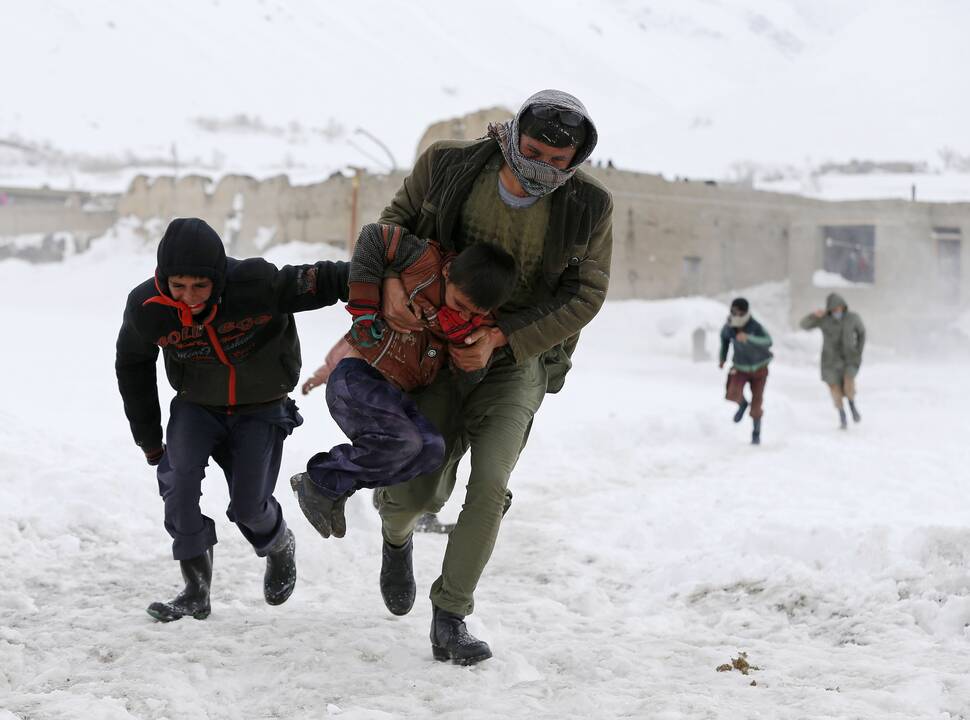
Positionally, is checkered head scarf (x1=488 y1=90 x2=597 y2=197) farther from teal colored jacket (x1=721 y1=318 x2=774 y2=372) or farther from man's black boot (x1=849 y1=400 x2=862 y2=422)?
man's black boot (x1=849 y1=400 x2=862 y2=422)

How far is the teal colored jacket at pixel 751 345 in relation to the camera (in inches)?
522

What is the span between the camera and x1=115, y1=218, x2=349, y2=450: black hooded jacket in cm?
427

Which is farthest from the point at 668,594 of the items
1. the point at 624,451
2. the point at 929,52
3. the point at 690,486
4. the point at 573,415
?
the point at 929,52

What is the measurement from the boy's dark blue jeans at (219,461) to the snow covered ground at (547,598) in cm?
41

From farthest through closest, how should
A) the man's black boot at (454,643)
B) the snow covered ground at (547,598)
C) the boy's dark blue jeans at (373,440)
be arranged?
the man's black boot at (454,643)
the boy's dark blue jeans at (373,440)
the snow covered ground at (547,598)

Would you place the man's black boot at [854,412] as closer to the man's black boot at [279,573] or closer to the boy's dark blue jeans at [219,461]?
the man's black boot at [279,573]

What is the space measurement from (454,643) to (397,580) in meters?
0.44

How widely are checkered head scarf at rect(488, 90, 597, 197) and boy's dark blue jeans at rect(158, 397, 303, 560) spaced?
145 cm

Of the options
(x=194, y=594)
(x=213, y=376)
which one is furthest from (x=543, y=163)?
(x=194, y=594)

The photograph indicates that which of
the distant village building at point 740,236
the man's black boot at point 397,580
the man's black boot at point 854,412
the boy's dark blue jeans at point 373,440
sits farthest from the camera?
the distant village building at point 740,236

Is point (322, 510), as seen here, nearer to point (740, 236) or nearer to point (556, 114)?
point (556, 114)

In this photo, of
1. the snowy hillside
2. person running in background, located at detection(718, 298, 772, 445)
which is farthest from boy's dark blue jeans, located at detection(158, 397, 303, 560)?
the snowy hillside

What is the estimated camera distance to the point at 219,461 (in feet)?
15.7

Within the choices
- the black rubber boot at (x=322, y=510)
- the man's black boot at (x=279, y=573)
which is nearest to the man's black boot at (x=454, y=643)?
the black rubber boot at (x=322, y=510)
